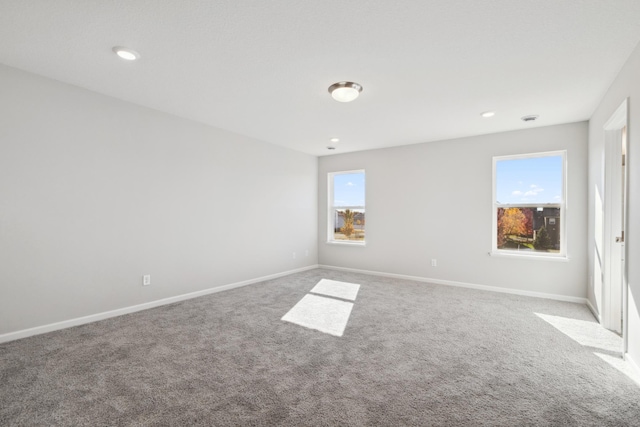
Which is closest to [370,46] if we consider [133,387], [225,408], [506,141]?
[225,408]

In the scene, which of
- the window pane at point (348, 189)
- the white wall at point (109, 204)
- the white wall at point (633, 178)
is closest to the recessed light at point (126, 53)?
the white wall at point (109, 204)

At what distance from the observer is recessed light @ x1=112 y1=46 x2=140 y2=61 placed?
7.70 feet

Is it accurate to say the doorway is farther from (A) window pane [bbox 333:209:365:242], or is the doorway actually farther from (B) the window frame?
(A) window pane [bbox 333:209:365:242]

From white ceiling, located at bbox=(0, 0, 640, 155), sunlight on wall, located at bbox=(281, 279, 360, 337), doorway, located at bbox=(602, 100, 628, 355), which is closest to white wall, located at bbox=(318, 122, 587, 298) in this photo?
white ceiling, located at bbox=(0, 0, 640, 155)

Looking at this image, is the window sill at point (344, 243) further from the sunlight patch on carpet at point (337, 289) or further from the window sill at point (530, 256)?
the window sill at point (530, 256)

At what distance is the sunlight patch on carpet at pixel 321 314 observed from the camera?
3.08m

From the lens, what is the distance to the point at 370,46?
2.29 meters

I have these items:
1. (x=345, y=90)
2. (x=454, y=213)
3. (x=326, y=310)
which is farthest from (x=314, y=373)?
(x=454, y=213)

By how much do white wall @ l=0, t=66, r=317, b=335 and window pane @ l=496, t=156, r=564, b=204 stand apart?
13.2ft

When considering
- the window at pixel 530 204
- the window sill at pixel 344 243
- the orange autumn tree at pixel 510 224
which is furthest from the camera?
the window sill at pixel 344 243

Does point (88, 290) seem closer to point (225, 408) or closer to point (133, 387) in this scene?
point (133, 387)

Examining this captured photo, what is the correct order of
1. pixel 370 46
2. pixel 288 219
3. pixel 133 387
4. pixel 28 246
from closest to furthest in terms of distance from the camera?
pixel 133 387 < pixel 370 46 < pixel 28 246 < pixel 288 219

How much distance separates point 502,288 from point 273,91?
4.36 metres

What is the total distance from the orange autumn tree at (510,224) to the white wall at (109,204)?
157 inches
